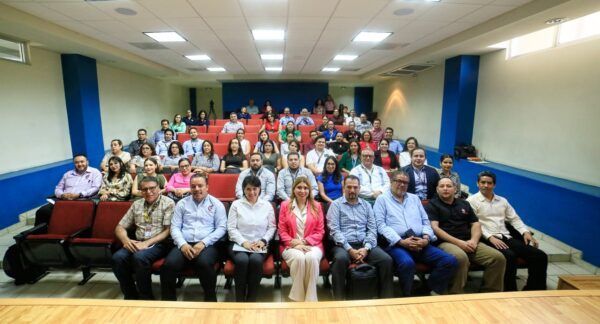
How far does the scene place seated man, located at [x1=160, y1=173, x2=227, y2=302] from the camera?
2.33m

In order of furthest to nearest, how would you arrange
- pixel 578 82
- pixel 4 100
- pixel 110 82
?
pixel 110 82 → pixel 4 100 → pixel 578 82

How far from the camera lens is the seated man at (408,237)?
2.36 meters

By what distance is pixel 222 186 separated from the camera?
3736 mm

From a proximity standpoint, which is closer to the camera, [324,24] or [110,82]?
[324,24]

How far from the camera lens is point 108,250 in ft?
8.21

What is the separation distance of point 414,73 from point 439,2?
17.9ft

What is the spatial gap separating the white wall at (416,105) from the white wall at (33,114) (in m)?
8.56

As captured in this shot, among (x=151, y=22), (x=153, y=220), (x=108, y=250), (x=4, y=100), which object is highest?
(x=151, y=22)

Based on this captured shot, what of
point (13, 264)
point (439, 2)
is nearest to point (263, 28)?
point (439, 2)

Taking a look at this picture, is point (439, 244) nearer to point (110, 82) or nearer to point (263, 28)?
point (263, 28)

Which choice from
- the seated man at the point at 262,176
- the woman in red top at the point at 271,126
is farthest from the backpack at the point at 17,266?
the woman in red top at the point at 271,126

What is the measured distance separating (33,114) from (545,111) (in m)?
Result: 8.58

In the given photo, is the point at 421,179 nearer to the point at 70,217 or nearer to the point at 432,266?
the point at 432,266

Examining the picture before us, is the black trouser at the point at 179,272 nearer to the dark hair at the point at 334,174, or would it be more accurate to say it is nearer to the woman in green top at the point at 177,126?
the dark hair at the point at 334,174
